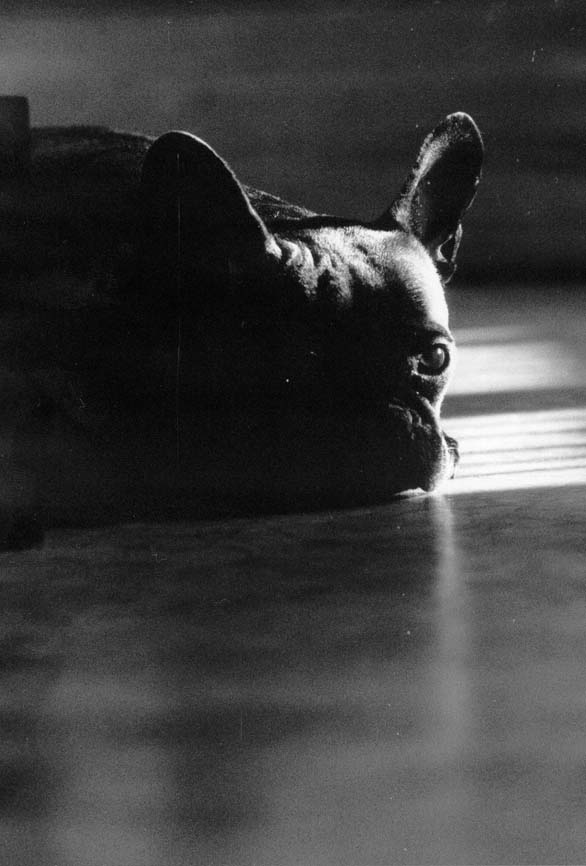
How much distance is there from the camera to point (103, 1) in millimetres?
2059

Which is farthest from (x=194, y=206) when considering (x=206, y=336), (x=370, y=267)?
(x=370, y=267)

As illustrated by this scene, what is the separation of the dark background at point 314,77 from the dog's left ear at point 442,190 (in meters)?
0.02

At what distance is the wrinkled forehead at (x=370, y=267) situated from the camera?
2.11 metres

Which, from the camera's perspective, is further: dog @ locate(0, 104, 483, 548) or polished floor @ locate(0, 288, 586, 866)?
dog @ locate(0, 104, 483, 548)

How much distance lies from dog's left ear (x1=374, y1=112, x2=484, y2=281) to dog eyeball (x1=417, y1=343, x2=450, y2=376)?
0.42 feet

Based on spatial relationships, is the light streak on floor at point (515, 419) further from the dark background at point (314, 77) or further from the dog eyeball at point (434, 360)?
the dark background at point (314, 77)

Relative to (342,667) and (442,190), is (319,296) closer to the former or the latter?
(442,190)

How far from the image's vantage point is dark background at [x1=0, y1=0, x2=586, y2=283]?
2049mm

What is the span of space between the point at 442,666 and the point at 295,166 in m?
0.90

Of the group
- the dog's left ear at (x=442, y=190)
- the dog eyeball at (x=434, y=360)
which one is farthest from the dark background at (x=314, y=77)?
the dog eyeball at (x=434, y=360)

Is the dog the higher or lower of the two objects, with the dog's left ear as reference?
lower

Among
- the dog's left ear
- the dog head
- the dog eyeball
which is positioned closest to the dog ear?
the dog head

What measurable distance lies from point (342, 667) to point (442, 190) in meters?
0.86

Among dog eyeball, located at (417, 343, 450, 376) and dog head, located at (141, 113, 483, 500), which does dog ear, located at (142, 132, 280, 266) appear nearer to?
dog head, located at (141, 113, 483, 500)
